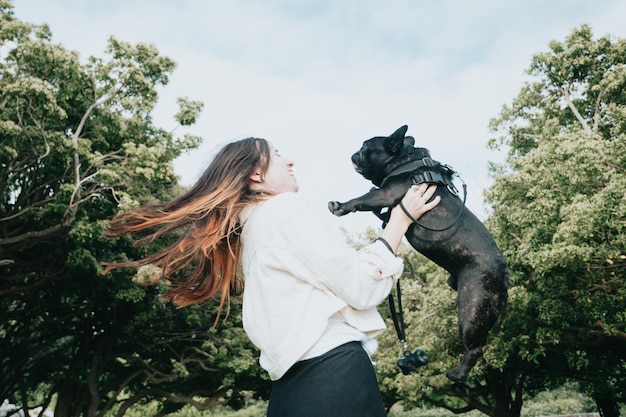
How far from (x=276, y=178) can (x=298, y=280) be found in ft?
1.99

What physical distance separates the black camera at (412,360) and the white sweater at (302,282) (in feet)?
0.99

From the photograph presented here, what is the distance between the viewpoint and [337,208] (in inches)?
97.0

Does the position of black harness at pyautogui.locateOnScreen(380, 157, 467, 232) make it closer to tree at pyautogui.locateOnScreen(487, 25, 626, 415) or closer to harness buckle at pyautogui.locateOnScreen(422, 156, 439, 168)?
harness buckle at pyautogui.locateOnScreen(422, 156, 439, 168)

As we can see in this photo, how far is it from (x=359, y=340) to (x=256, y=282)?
431 millimetres

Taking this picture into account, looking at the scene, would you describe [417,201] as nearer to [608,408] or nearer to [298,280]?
[298,280]

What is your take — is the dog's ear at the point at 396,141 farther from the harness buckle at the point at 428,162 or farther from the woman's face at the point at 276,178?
the woman's face at the point at 276,178

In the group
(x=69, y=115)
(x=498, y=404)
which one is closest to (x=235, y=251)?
(x=69, y=115)

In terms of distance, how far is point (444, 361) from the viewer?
17.3 meters

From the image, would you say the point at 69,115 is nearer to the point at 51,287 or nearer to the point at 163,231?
the point at 51,287

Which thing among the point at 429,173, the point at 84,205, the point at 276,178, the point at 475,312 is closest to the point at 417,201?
the point at 429,173

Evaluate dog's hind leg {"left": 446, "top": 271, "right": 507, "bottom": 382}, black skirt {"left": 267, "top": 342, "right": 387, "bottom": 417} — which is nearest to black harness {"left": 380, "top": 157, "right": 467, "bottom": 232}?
dog's hind leg {"left": 446, "top": 271, "right": 507, "bottom": 382}

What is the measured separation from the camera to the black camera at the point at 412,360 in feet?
6.93

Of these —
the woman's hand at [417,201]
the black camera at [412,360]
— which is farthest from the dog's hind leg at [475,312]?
the woman's hand at [417,201]

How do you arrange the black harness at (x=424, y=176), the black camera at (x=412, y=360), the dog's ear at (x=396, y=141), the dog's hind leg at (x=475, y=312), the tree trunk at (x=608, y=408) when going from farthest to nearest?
the tree trunk at (x=608, y=408) < the dog's ear at (x=396, y=141) < the black harness at (x=424, y=176) < the dog's hind leg at (x=475, y=312) < the black camera at (x=412, y=360)
